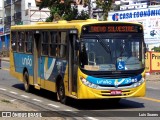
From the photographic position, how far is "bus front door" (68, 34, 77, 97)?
1441 centimetres

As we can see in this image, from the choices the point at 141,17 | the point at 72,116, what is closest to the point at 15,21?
the point at 141,17

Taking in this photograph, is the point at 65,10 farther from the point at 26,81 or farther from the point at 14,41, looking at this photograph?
the point at 26,81

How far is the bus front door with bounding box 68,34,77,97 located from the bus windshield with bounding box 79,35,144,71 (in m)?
0.47

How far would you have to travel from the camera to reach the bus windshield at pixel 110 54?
46.2ft

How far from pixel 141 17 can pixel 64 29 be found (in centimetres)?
3051

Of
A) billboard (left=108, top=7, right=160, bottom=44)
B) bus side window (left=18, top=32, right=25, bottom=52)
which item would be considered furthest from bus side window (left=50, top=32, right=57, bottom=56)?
billboard (left=108, top=7, right=160, bottom=44)

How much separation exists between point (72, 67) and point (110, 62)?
1.24 metres

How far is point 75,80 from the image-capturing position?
14375mm

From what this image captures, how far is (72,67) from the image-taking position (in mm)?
14648

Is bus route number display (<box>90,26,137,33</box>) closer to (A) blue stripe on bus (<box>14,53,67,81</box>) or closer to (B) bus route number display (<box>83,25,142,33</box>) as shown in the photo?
(B) bus route number display (<box>83,25,142,33</box>)

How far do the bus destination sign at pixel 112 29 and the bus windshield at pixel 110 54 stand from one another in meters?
0.21

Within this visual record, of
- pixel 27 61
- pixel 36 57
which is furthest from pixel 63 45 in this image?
pixel 27 61

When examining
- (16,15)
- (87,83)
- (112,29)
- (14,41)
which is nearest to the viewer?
(87,83)

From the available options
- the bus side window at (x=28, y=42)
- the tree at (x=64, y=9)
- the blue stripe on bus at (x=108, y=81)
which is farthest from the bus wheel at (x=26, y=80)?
the tree at (x=64, y=9)
